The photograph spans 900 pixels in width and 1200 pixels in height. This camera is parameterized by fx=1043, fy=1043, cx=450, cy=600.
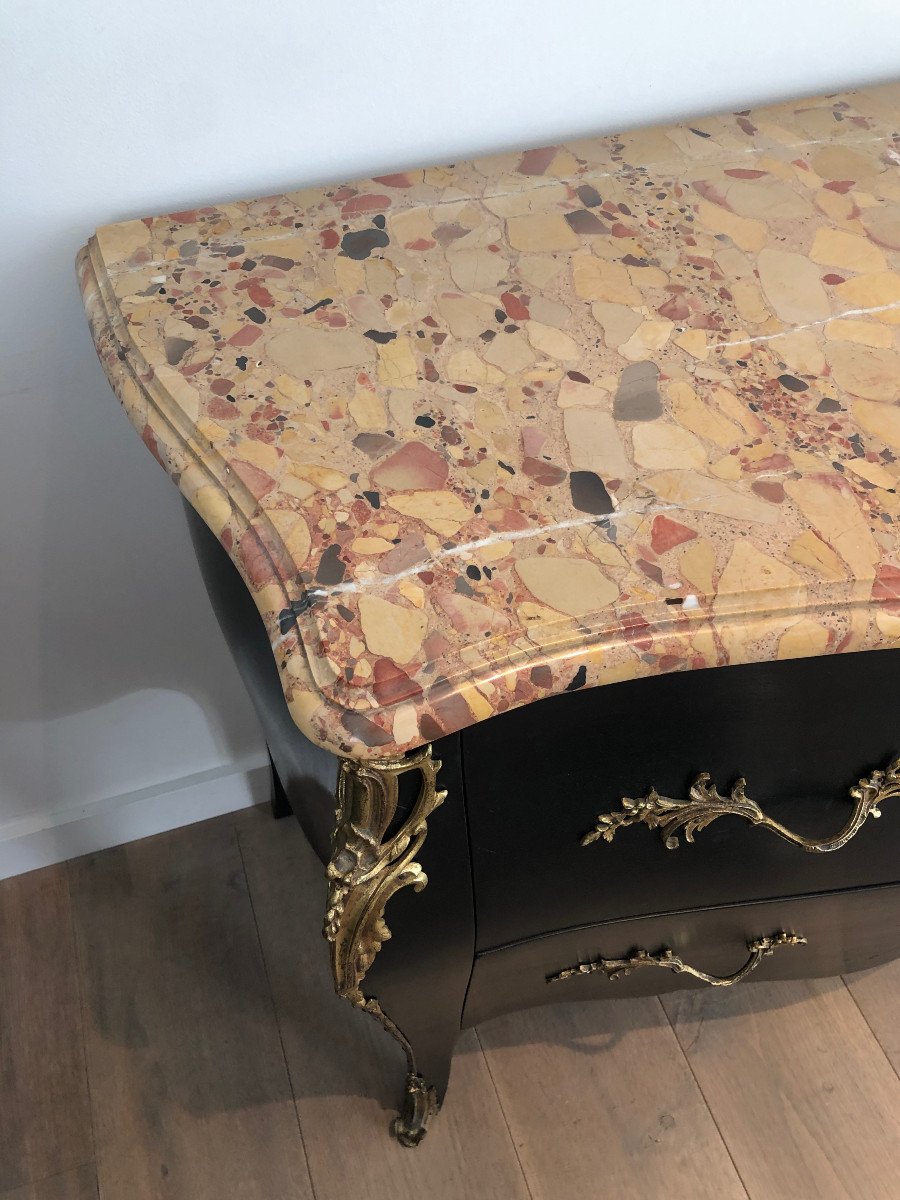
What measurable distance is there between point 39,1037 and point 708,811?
2.60ft

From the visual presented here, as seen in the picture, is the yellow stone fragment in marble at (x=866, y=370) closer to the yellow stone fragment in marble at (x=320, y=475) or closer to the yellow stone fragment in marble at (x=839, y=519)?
the yellow stone fragment in marble at (x=839, y=519)

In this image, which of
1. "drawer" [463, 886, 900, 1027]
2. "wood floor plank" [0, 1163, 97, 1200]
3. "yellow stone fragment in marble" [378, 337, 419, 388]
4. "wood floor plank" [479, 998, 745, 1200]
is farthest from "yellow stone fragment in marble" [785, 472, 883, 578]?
"wood floor plank" [0, 1163, 97, 1200]

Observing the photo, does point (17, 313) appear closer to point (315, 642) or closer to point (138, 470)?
point (138, 470)

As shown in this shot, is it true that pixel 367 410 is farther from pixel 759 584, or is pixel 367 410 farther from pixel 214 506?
pixel 759 584

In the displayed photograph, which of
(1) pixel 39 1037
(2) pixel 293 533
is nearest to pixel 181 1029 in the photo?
(1) pixel 39 1037

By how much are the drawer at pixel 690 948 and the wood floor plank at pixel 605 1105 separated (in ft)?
0.76

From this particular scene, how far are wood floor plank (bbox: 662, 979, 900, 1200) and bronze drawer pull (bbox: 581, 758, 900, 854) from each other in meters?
0.53

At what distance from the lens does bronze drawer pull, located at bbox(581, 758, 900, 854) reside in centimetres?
57

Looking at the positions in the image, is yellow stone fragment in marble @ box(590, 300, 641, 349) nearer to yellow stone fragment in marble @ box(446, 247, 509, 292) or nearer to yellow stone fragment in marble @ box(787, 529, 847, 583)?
yellow stone fragment in marble @ box(446, 247, 509, 292)

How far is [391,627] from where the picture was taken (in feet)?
1.49

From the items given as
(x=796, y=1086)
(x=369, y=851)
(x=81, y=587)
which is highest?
(x=369, y=851)

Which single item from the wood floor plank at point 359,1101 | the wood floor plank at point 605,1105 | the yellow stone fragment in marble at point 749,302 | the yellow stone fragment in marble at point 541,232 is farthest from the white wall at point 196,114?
the wood floor plank at point 605,1105

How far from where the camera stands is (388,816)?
0.50 meters

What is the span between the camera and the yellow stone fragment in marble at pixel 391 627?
17.6 inches
